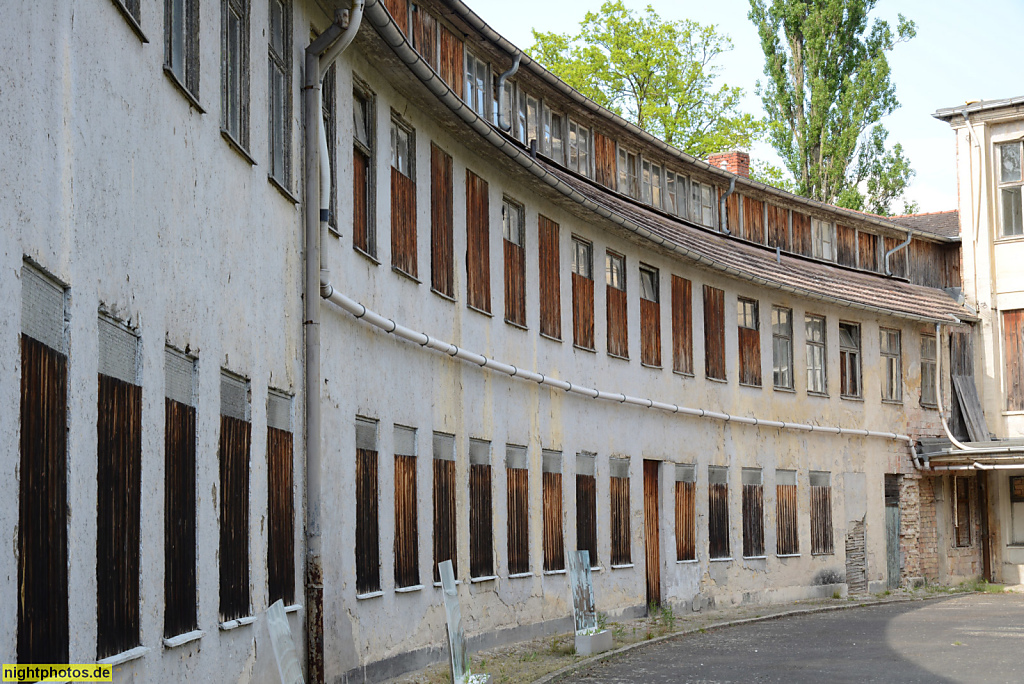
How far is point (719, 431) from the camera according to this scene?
2567cm

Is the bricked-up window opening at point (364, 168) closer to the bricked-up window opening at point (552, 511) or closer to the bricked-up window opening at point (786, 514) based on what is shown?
the bricked-up window opening at point (552, 511)

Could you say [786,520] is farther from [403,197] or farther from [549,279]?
[403,197]

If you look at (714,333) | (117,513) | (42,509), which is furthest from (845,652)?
(42,509)

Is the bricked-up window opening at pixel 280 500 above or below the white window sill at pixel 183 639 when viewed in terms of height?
above

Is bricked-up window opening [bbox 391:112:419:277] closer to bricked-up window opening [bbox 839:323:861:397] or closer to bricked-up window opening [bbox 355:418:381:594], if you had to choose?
bricked-up window opening [bbox 355:418:381:594]

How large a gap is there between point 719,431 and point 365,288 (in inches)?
513

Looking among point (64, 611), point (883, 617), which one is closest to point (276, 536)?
point (64, 611)

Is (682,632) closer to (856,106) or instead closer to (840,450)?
(840,450)

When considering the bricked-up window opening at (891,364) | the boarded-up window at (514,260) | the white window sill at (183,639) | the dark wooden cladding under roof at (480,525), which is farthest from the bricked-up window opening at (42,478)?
the bricked-up window opening at (891,364)

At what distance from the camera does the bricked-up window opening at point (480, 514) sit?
17.0m

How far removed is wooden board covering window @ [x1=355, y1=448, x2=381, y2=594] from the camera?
44.7 feet

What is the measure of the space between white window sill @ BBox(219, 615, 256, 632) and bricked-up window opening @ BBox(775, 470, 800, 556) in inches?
709

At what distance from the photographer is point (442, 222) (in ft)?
54.9

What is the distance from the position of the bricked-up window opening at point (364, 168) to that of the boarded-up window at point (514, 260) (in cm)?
440
